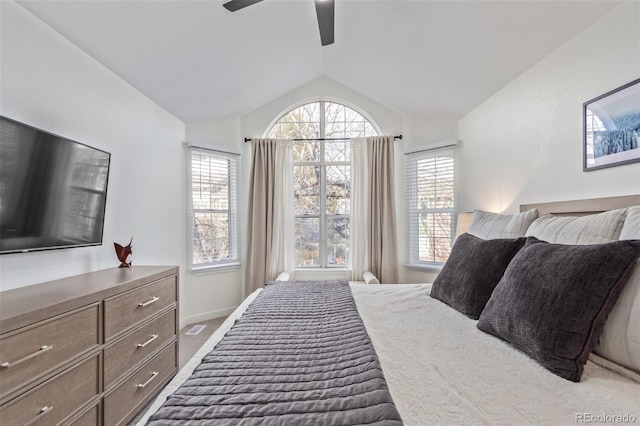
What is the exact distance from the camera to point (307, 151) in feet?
12.7

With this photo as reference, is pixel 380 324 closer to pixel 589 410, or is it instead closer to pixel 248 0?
pixel 589 410

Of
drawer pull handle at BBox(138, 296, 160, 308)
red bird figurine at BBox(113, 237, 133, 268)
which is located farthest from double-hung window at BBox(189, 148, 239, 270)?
drawer pull handle at BBox(138, 296, 160, 308)

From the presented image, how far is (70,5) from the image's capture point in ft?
5.38

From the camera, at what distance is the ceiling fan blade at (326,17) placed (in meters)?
1.76

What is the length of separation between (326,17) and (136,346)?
2.42 meters

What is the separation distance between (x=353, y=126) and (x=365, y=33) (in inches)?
53.0

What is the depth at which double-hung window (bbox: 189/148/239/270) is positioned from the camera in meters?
3.44

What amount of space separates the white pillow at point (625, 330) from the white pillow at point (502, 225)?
0.77 meters

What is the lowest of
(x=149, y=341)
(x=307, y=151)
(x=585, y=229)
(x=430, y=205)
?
(x=149, y=341)

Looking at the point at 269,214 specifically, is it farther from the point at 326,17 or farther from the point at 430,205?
the point at 326,17

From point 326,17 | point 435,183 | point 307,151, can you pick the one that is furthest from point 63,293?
point 435,183

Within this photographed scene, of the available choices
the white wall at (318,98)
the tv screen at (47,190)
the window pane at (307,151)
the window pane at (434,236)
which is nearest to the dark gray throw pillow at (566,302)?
the tv screen at (47,190)

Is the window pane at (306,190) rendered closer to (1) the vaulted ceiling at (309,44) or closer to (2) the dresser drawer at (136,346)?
(1) the vaulted ceiling at (309,44)

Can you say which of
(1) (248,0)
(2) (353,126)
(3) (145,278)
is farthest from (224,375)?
(2) (353,126)
